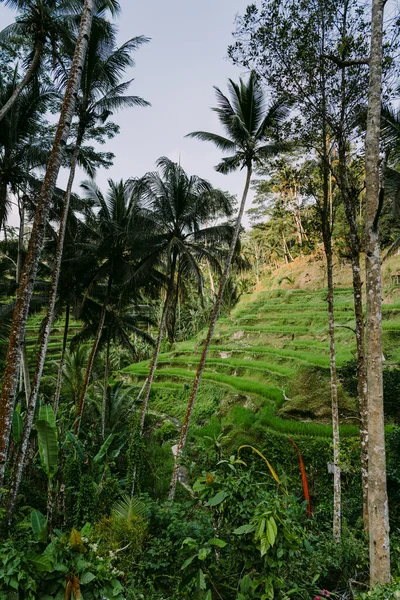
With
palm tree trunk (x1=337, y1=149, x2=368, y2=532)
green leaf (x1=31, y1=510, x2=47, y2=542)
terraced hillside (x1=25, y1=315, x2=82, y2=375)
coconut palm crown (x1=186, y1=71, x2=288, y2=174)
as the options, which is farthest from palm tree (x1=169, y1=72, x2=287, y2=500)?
terraced hillside (x1=25, y1=315, x2=82, y2=375)

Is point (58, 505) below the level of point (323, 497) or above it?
above

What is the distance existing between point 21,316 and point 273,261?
39.2 metres

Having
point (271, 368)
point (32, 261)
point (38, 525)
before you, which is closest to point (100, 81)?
point (32, 261)

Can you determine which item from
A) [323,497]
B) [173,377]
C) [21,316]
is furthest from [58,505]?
[173,377]

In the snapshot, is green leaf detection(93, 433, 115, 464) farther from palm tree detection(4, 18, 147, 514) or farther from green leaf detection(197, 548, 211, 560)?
green leaf detection(197, 548, 211, 560)

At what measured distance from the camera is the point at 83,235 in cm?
1301

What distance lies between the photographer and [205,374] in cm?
1716

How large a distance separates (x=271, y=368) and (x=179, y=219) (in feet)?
26.9

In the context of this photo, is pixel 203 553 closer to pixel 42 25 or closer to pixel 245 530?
pixel 245 530

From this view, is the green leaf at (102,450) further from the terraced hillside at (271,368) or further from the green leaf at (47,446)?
the terraced hillside at (271,368)

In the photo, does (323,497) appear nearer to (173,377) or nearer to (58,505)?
(58,505)

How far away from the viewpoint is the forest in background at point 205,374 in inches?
134

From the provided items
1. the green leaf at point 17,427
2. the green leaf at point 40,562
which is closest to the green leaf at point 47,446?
the green leaf at point 17,427

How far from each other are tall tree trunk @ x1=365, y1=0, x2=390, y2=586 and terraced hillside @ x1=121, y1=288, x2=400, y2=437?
437cm
